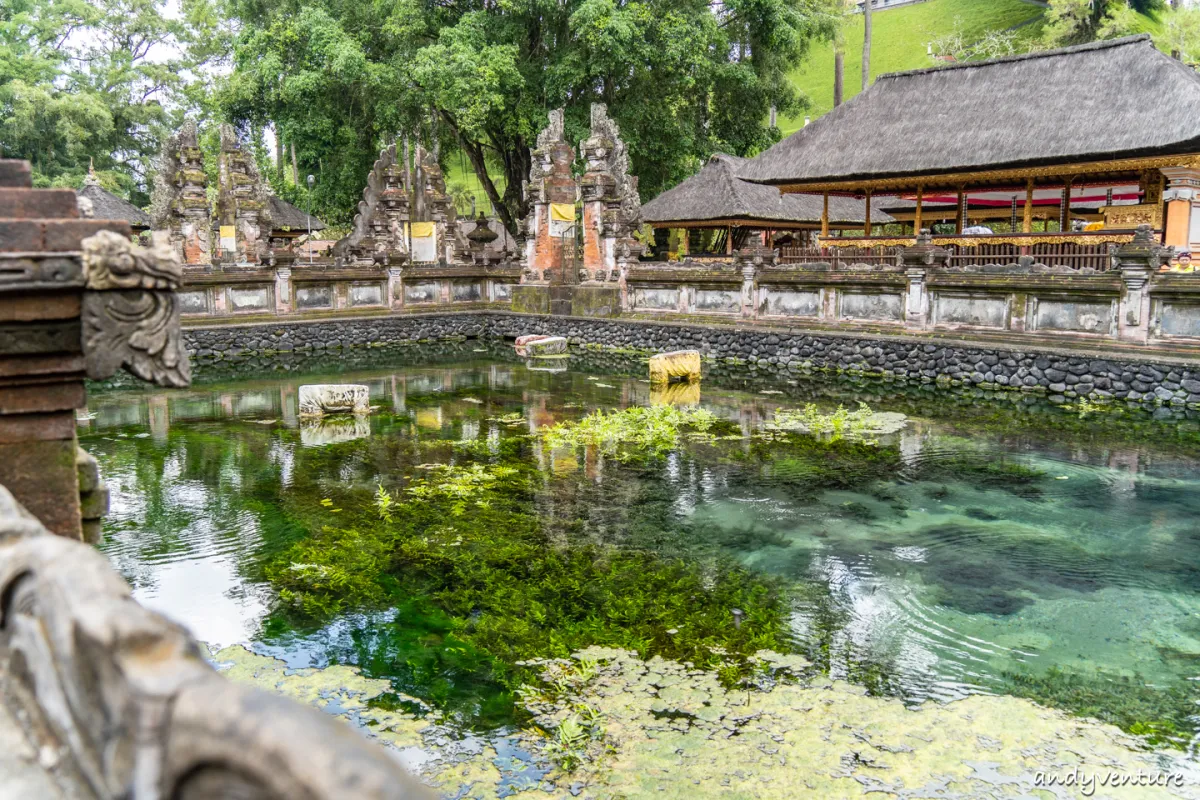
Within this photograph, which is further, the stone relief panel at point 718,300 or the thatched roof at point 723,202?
the thatched roof at point 723,202

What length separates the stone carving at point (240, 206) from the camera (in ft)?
92.8

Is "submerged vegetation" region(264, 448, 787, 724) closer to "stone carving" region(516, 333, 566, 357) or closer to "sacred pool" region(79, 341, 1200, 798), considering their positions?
"sacred pool" region(79, 341, 1200, 798)

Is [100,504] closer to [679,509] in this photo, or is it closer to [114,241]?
[114,241]

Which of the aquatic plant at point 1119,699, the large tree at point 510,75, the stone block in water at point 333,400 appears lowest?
the aquatic plant at point 1119,699

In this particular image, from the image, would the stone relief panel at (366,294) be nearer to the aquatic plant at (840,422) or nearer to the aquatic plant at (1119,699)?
the aquatic plant at (840,422)

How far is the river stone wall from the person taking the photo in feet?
46.9

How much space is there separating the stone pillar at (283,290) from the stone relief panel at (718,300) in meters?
9.35

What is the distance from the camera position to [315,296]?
2323cm

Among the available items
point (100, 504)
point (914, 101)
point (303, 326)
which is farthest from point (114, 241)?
point (914, 101)

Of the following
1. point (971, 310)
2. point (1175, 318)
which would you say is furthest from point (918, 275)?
point (1175, 318)

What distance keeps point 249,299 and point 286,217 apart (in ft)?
48.2

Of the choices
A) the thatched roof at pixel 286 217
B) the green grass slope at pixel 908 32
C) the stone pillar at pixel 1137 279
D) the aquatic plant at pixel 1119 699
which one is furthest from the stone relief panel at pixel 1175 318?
the green grass slope at pixel 908 32

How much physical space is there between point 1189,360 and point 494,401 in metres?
10.2

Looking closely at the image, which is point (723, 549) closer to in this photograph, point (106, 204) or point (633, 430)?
point (633, 430)
